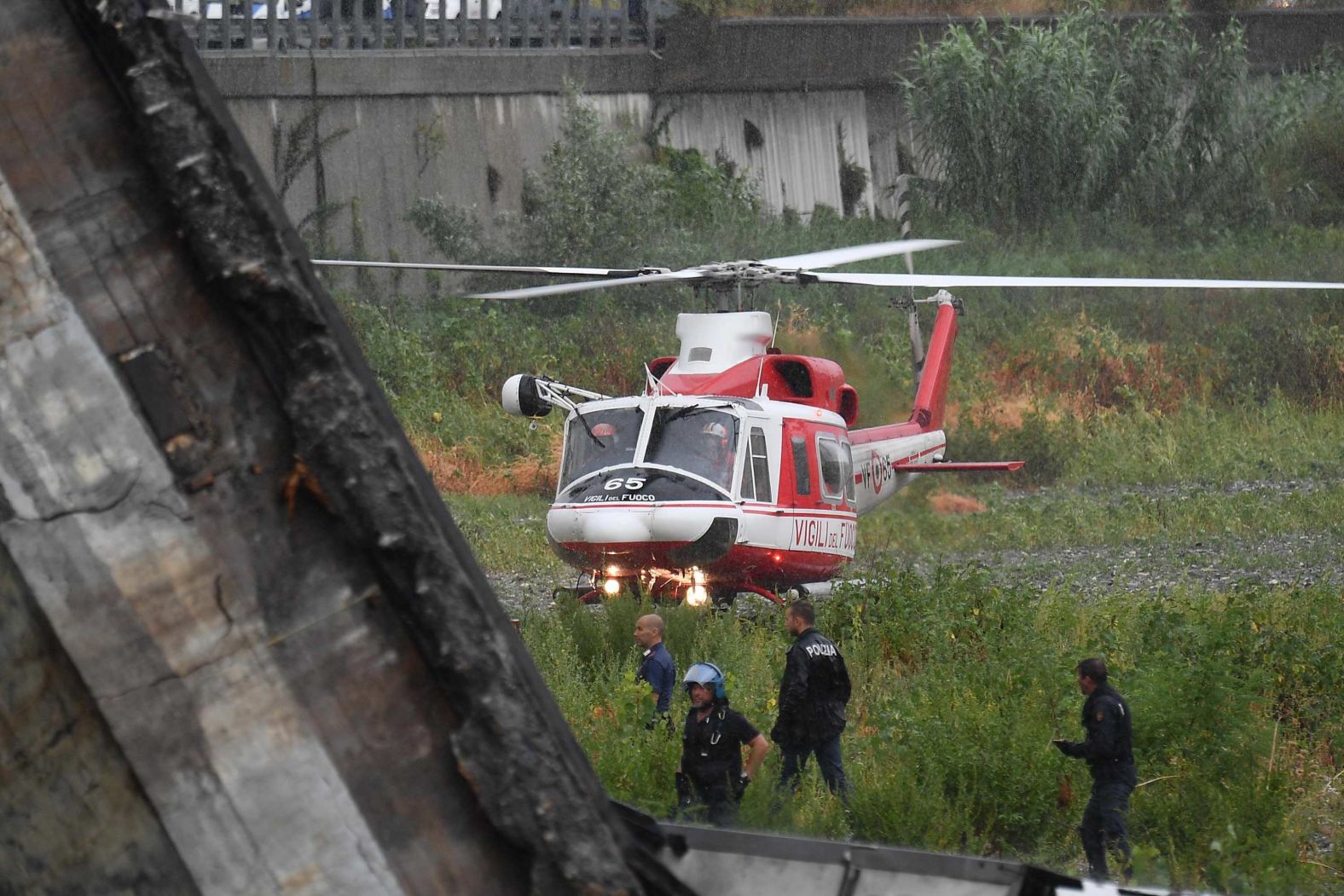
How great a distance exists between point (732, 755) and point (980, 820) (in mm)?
1533

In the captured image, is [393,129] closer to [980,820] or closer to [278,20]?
[278,20]

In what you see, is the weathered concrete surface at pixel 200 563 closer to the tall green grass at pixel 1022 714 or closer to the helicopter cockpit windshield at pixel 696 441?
the tall green grass at pixel 1022 714

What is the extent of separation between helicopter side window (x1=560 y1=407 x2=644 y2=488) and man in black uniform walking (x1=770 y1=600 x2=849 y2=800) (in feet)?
15.7

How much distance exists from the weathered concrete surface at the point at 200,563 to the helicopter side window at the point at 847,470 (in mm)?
12030

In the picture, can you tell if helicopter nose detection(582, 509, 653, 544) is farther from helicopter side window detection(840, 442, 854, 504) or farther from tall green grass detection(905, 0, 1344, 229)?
tall green grass detection(905, 0, 1344, 229)

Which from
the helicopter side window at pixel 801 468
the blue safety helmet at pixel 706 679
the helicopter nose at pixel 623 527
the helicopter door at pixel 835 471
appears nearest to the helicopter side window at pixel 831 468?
the helicopter door at pixel 835 471

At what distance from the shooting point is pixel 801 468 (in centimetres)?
1302

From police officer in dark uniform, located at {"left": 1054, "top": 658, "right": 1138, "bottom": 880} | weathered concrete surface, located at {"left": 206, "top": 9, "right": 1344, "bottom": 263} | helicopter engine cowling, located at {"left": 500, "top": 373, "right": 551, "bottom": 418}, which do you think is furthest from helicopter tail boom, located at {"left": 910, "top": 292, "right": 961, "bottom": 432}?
weathered concrete surface, located at {"left": 206, "top": 9, "right": 1344, "bottom": 263}

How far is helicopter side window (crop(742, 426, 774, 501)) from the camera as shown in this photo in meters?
12.4

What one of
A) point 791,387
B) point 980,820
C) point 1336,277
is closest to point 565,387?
point 791,387

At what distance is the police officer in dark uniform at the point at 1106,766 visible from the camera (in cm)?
683

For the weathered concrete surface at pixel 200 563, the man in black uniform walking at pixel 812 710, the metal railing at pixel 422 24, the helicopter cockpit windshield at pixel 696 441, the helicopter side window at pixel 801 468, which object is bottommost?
the helicopter side window at pixel 801 468

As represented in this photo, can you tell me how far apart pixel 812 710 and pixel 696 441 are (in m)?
4.95

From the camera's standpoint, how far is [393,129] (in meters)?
24.9
